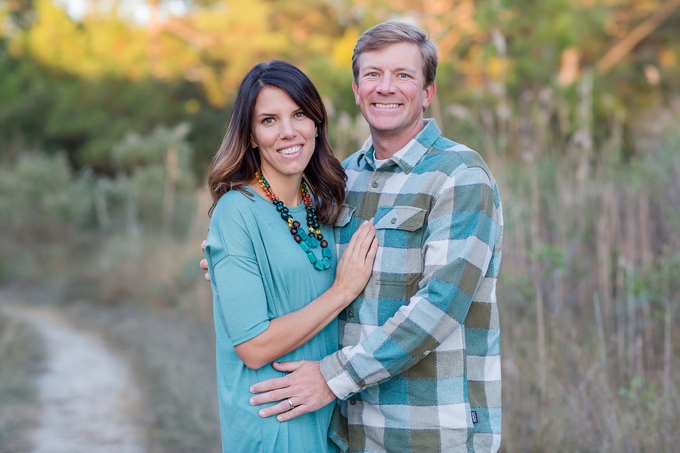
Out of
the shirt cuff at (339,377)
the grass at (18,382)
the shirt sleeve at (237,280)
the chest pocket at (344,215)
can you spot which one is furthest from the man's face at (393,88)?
the grass at (18,382)

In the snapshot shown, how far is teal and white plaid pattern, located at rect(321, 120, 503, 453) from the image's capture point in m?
1.93

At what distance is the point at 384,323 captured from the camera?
2031mm

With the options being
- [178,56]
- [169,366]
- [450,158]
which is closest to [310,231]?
[450,158]

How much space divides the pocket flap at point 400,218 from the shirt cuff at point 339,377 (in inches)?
16.6

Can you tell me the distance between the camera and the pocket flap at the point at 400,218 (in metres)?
2.06

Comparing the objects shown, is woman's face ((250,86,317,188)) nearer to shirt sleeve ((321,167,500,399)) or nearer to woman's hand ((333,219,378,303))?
woman's hand ((333,219,378,303))

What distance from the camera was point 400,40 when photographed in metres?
2.19

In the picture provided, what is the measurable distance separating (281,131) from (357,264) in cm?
48

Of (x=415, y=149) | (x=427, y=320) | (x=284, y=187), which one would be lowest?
(x=427, y=320)

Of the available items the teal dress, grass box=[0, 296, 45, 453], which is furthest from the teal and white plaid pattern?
grass box=[0, 296, 45, 453]

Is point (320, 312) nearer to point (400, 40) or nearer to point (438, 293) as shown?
point (438, 293)

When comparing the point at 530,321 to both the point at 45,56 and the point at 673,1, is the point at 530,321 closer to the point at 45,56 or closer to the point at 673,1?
the point at 673,1

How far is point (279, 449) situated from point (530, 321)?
251 centimetres

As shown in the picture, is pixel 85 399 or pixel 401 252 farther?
pixel 85 399
